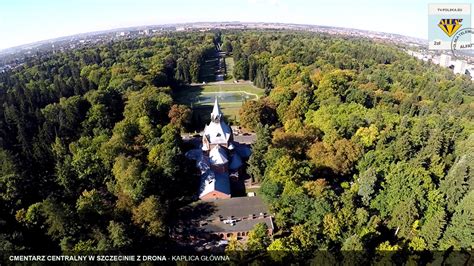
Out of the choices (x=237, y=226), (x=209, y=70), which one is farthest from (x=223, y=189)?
(x=209, y=70)

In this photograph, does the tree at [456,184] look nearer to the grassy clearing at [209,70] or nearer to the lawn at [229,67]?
the lawn at [229,67]

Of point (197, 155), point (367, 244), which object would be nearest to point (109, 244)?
point (197, 155)

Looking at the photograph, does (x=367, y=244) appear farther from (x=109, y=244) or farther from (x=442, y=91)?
(x=442, y=91)

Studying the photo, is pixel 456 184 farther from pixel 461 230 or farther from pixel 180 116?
pixel 180 116

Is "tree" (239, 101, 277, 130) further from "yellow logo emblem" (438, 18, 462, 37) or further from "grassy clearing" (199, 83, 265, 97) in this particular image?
"yellow logo emblem" (438, 18, 462, 37)

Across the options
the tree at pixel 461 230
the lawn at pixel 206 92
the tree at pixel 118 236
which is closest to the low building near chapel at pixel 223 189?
the tree at pixel 118 236
